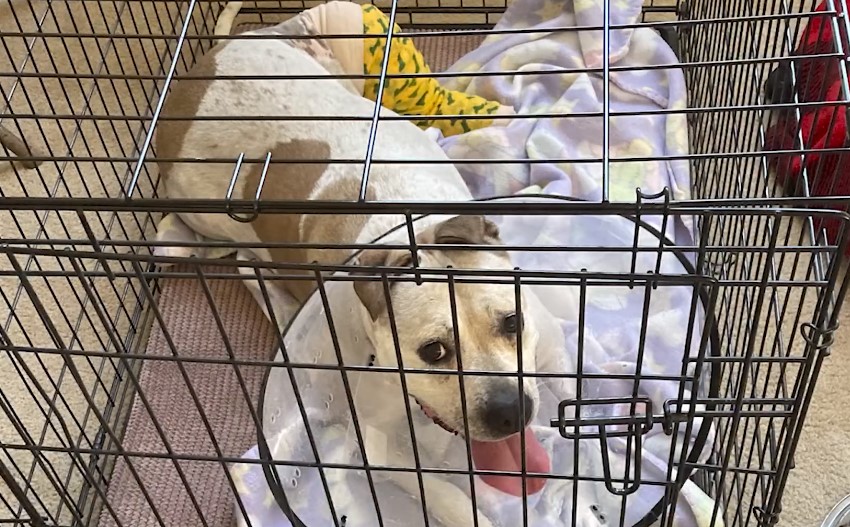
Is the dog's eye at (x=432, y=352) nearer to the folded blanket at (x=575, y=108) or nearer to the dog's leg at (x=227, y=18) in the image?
the folded blanket at (x=575, y=108)

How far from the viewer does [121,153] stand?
82.9 inches

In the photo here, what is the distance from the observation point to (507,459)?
1365mm

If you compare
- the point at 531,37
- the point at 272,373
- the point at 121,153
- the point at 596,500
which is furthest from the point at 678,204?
the point at 121,153

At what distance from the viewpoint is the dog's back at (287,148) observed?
5.41 ft

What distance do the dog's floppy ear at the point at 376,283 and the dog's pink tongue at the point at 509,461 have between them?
25 centimetres

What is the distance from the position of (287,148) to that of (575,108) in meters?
0.63

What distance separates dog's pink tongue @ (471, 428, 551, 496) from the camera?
1.36m

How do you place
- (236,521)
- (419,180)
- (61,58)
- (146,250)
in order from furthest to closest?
(61,58) < (146,250) < (419,180) < (236,521)

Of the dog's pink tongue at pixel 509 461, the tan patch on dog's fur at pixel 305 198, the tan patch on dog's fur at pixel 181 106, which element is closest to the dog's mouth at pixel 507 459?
the dog's pink tongue at pixel 509 461

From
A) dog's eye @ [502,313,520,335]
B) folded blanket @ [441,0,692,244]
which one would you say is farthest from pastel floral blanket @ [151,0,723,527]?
dog's eye @ [502,313,520,335]

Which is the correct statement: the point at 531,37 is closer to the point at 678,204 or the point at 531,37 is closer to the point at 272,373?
the point at 272,373

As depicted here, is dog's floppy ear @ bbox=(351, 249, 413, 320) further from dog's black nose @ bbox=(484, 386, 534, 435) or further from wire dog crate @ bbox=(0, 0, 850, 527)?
dog's black nose @ bbox=(484, 386, 534, 435)

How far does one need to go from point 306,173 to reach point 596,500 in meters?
0.77

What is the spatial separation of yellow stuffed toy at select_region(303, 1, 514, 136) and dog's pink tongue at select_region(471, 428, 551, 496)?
812 mm
